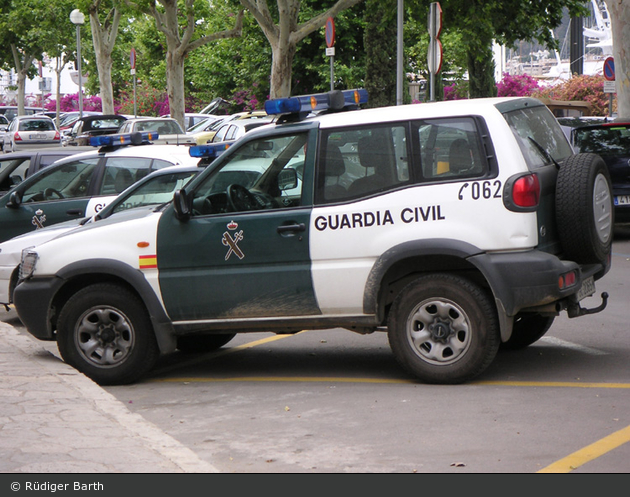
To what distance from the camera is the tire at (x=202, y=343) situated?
875 cm

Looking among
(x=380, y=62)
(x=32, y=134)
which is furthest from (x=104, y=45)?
(x=380, y=62)

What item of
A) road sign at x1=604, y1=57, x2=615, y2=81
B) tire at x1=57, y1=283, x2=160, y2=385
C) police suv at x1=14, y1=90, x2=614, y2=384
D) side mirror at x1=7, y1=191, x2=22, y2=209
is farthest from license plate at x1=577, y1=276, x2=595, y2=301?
road sign at x1=604, y1=57, x2=615, y2=81

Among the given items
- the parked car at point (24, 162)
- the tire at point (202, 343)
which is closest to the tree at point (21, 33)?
the parked car at point (24, 162)

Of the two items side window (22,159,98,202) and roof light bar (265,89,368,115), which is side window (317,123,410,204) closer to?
roof light bar (265,89,368,115)

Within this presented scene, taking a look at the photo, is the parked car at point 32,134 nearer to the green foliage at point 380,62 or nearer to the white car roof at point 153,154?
the green foliage at point 380,62

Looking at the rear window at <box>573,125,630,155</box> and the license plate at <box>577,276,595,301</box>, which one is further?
the rear window at <box>573,125,630,155</box>

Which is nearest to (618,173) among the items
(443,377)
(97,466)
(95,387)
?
(443,377)

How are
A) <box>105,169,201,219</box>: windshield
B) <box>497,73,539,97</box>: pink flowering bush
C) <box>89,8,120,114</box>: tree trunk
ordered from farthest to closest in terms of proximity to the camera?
<box>89,8,120,114</box>: tree trunk, <box>497,73,539,97</box>: pink flowering bush, <box>105,169,201,219</box>: windshield

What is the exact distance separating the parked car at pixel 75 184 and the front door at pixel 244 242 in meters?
4.35

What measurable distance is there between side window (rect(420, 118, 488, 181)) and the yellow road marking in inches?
77.1

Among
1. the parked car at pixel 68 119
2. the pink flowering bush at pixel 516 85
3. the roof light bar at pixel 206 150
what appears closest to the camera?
the roof light bar at pixel 206 150

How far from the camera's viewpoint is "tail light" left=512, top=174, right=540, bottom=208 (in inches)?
257

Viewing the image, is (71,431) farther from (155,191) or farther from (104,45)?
(104,45)

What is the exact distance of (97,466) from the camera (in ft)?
16.4
